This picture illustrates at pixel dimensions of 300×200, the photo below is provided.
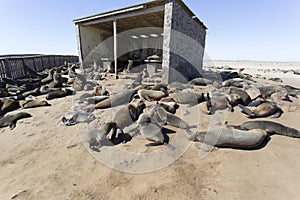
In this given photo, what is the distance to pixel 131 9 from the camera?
364 inches

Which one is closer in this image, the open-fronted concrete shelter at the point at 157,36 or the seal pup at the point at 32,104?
the seal pup at the point at 32,104

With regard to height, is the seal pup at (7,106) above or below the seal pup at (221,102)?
below

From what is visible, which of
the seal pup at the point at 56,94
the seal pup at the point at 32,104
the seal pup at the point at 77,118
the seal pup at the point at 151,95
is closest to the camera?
the seal pup at the point at 77,118

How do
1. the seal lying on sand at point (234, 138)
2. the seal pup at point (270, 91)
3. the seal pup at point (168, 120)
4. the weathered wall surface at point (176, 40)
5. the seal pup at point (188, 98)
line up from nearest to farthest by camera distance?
the seal lying on sand at point (234, 138) < the seal pup at point (168, 120) < the seal pup at point (188, 98) < the seal pup at point (270, 91) < the weathered wall surface at point (176, 40)

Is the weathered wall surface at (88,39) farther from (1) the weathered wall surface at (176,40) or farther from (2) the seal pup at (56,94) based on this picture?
→ (1) the weathered wall surface at (176,40)

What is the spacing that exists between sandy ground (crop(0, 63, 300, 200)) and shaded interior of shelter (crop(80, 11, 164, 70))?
404 inches

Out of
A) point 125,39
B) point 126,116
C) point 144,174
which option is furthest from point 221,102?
point 125,39

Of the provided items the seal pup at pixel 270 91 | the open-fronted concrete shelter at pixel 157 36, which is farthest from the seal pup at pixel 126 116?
the seal pup at pixel 270 91

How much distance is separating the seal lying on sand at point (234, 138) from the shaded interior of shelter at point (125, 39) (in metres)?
9.98

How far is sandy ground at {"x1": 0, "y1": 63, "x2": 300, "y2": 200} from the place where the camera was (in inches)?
89.7

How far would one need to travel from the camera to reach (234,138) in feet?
10.6

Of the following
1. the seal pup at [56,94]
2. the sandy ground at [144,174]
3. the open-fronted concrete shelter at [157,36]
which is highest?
the open-fronted concrete shelter at [157,36]

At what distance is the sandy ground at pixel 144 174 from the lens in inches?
89.7

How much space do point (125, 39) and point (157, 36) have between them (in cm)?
404
